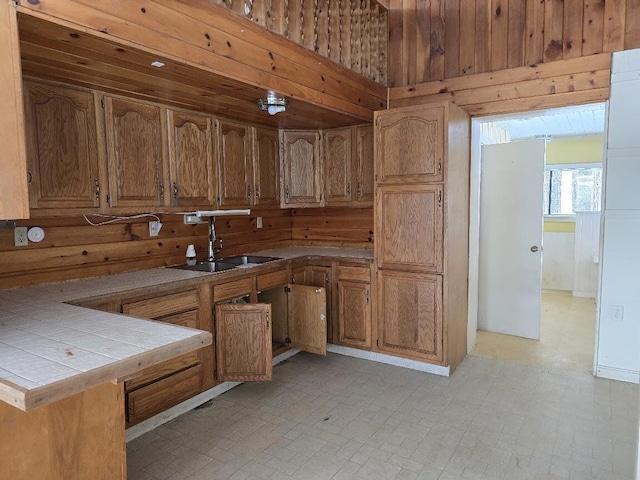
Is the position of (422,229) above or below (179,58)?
below

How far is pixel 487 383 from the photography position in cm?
308

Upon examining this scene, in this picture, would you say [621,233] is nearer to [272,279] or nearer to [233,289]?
[272,279]

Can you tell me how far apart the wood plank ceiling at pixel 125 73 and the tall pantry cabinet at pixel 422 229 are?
0.72 meters

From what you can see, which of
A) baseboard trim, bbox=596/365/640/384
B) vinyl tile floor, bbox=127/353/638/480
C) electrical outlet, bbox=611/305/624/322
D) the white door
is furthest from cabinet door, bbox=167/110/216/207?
baseboard trim, bbox=596/365/640/384

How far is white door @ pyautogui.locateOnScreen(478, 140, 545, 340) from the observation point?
3920 millimetres

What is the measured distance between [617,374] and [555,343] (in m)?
0.81

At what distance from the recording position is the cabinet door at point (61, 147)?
2.17 m

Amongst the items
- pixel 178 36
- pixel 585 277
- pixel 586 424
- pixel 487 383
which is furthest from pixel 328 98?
pixel 585 277

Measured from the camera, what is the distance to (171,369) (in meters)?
2.54

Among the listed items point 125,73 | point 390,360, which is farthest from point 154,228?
point 390,360

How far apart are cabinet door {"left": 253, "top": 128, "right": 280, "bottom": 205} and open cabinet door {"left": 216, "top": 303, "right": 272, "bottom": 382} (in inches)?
46.4

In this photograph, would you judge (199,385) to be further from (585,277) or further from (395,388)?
(585,277)

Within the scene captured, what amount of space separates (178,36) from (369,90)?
76.5 inches

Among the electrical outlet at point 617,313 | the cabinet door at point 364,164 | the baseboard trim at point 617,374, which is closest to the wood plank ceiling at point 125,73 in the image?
the cabinet door at point 364,164
